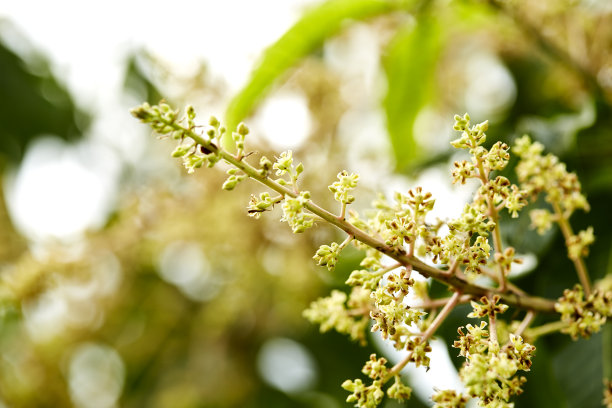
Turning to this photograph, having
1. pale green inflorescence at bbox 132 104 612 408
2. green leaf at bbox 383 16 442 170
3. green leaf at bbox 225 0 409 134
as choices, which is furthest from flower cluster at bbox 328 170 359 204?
green leaf at bbox 383 16 442 170

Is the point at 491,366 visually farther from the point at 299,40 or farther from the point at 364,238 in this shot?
the point at 299,40

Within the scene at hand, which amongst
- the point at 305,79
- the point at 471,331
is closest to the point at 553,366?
the point at 471,331

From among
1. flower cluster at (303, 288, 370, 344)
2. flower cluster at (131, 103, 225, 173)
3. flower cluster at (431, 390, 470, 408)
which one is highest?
flower cluster at (303, 288, 370, 344)

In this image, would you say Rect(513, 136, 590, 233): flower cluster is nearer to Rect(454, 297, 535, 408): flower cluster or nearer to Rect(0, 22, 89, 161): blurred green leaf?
Rect(454, 297, 535, 408): flower cluster

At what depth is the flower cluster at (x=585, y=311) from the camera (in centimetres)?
86

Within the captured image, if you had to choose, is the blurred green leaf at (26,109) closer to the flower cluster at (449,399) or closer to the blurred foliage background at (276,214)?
the blurred foliage background at (276,214)

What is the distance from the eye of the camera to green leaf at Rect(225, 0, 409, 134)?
61.7 inches

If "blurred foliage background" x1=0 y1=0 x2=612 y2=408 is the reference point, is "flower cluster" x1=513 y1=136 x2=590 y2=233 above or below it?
below

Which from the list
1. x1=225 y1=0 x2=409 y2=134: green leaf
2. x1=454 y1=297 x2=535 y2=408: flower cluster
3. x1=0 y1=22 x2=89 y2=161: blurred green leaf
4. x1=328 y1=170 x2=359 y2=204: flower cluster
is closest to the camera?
x1=454 y1=297 x2=535 y2=408: flower cluster

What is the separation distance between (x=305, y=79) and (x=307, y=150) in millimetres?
242

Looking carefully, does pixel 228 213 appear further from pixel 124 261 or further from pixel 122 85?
pixel 122 85

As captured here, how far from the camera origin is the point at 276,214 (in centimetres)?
175

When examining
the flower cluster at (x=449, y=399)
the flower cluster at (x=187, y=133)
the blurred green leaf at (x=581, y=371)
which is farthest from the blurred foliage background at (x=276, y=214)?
the flower cluster at (x=187, y=133)

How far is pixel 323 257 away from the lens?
76cm
